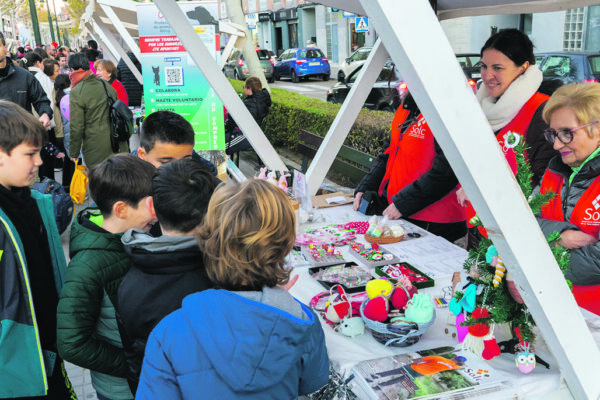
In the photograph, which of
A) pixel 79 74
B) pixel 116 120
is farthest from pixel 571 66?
pixel 79 74

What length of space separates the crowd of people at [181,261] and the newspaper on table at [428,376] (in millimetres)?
215

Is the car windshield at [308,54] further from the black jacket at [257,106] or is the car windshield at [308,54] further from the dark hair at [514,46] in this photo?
the dark hair at [514,46]

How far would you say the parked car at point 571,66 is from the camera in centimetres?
947

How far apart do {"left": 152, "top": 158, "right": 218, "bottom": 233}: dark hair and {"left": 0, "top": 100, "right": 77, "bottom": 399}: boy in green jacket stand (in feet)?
1.63

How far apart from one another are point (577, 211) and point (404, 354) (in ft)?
2.95

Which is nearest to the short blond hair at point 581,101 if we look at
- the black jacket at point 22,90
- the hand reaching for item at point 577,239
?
the hand reaching for item at point 577,239

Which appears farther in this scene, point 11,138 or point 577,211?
point 577,211

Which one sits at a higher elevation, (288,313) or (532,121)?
(532,121)

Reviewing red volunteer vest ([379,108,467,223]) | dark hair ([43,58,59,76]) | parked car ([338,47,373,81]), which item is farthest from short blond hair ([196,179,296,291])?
parked car ([338,47,373,81])

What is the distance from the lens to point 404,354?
5.59ft

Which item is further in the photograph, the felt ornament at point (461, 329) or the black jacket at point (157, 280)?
the felt ornament at point (461, 329)

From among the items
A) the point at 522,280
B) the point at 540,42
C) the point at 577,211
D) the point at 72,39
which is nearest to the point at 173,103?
the point at 577,211

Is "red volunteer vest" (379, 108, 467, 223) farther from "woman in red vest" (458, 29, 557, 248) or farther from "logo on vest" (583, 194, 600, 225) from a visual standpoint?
"logo on vest" (583, 194, 600, 225)

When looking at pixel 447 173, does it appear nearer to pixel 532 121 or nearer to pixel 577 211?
pixel 532 121
